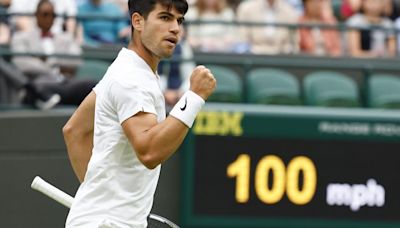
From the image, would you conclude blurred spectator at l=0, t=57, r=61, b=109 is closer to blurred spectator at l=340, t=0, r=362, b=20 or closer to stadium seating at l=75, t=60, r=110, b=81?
stadium seating at l=75, t=60, r=110, b=81

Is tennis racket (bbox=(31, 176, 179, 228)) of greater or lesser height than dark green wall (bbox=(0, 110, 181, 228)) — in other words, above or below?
below

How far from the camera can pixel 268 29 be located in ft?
38.1

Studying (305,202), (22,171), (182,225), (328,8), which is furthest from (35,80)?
(328,8)

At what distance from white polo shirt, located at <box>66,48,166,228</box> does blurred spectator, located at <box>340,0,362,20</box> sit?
7.93m

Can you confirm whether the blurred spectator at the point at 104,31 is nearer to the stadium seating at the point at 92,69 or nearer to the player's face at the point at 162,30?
the stadium seating at the point at 92,69

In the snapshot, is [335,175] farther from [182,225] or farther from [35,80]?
[35,80]

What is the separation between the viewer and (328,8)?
12.7 meters

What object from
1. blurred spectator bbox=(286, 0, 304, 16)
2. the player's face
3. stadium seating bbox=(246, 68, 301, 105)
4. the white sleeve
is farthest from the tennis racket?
blurred spectator bbox=(286, 0, 304, 16)

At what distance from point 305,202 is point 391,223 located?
0.75 metres

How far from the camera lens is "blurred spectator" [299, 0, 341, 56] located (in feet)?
39.0

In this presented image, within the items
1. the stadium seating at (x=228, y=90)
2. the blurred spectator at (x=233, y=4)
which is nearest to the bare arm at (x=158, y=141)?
the stadium seating at (x=228, y=90)

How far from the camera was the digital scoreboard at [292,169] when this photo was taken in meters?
9.67

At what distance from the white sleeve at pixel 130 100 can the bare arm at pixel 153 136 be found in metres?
0.03

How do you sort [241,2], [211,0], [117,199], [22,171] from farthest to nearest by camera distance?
1. [241,2]
2. [211,0]
3. [22,171]
4. [117,199]
